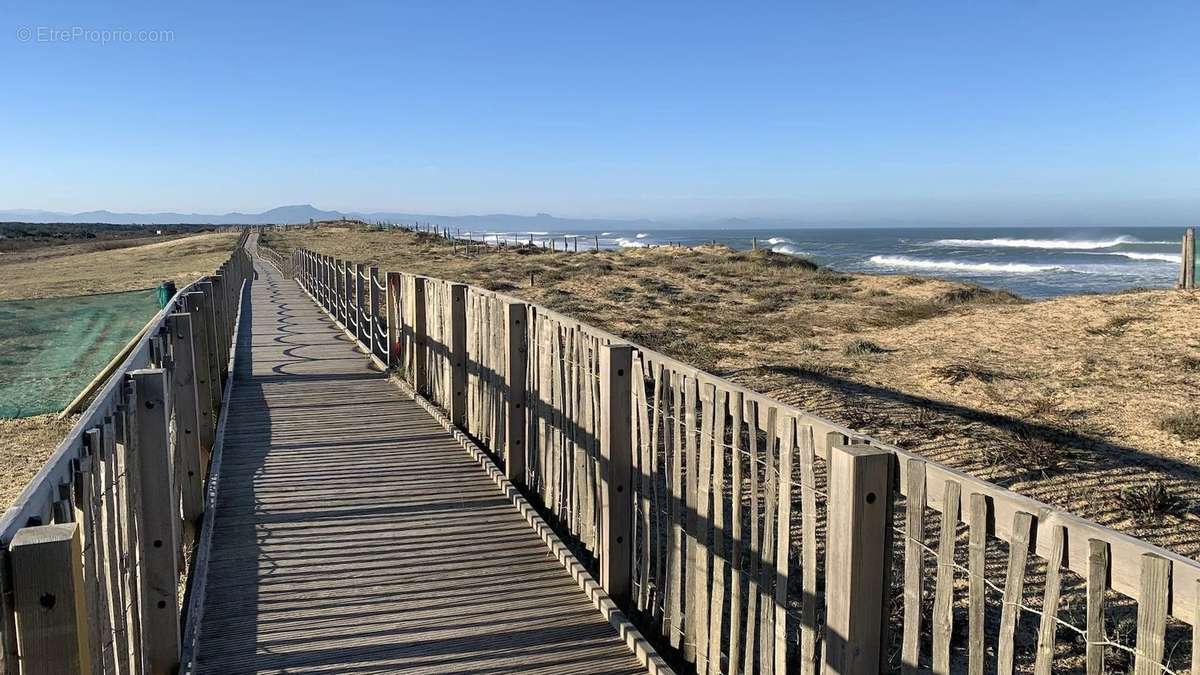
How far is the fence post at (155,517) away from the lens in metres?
3.38

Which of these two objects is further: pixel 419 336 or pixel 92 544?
pixel 419 336

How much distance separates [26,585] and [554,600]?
2.77m

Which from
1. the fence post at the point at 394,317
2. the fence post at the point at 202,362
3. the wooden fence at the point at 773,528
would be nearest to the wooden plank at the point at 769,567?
the wooden fence at the point at 773,528

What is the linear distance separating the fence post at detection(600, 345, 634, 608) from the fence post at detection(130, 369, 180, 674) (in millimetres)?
1952

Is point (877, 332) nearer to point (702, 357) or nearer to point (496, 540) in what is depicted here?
point (702, 357)

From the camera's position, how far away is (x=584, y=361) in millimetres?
4719

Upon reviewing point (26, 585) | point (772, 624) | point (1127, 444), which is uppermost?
point (26, 585)

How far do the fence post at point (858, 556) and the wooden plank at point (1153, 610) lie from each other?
765 mm

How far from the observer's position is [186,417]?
16.8 ft

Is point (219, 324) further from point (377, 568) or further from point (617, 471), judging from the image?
point (617, 471)

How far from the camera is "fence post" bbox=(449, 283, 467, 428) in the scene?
728cm

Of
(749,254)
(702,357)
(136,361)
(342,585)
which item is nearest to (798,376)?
(702,357)

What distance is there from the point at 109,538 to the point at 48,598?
3.21ft

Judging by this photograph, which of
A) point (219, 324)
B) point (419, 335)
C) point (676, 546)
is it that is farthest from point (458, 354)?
point (219, 324)
